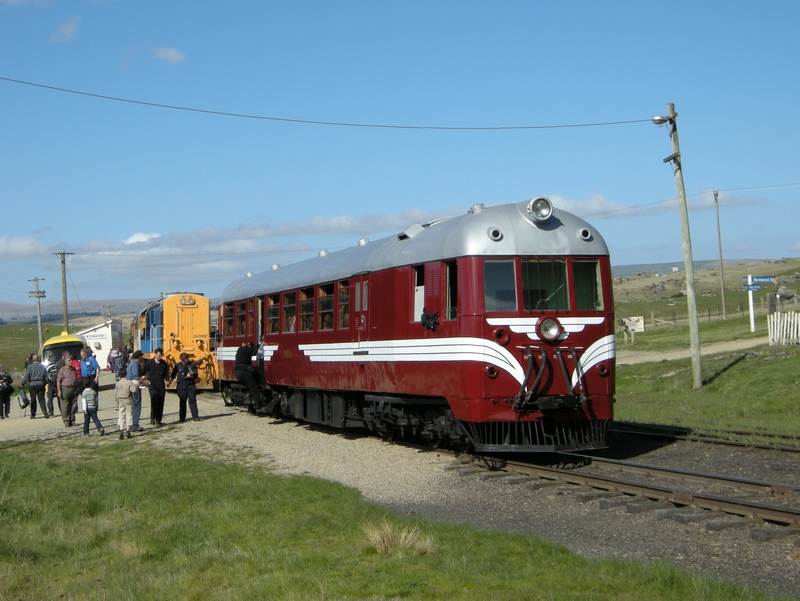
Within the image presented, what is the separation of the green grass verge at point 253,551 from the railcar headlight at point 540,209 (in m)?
4.57

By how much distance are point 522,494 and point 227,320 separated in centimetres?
1443

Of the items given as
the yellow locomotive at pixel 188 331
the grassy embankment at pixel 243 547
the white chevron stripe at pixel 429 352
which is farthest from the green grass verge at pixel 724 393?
the yellow locomotive at pixel 188 331

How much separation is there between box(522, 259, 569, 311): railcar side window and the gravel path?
250 cm

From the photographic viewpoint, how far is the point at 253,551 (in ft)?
27.5

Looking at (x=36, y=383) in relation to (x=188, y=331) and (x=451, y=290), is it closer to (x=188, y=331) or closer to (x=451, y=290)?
(x=188, y=331)

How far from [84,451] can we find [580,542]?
36.9ft

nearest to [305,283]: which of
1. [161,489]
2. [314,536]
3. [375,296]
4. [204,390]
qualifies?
[375,296]

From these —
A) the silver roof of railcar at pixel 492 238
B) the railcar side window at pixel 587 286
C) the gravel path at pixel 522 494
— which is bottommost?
the gravel path at pixel 522 494

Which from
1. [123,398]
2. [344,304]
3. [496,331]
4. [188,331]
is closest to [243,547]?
[496,331]

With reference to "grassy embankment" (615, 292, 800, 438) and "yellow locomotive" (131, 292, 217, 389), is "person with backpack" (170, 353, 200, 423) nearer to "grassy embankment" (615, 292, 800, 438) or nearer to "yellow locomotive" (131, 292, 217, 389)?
"grassy embankment" (615, 292, 800, 438)

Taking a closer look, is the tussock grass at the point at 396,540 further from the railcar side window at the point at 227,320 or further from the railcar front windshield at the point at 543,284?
the railcar side window at the point at 227,320

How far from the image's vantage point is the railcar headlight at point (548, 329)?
39.0ft

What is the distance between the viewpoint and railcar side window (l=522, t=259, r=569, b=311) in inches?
476

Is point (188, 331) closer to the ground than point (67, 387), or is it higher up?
higher up
